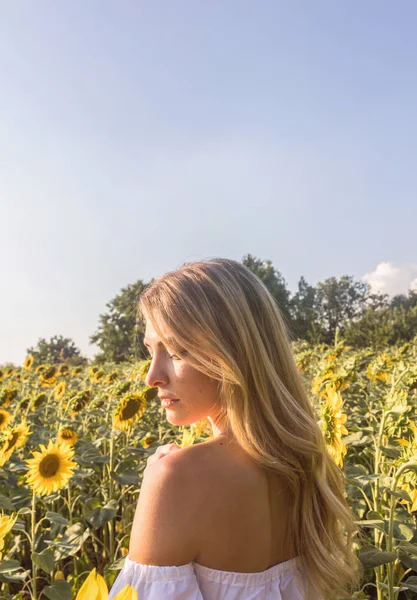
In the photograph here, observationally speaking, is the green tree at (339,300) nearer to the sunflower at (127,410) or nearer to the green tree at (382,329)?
the green tree at (382,329)

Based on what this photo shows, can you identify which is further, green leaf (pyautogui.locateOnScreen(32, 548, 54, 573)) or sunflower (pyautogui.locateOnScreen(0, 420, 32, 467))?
sunflower (pyautogui.locateOnScreen(0, 420, 32, 467))

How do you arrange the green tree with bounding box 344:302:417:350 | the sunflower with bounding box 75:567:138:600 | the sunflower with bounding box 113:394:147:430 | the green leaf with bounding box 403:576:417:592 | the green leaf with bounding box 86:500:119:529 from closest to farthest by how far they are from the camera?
the sunflower with bounding box 75:567:138:600 → the green leaf with bounding box 403:576:417:592 → the green leaf with bounding box 86:500:119:529 → the sunflower with bounding box 113:394:147:430 → the green tree with bounding box 344:302:417:350

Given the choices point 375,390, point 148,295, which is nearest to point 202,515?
point 148,295

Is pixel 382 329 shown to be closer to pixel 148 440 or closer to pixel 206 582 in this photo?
pixel 148 440

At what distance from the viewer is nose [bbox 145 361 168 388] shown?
58.5 inches

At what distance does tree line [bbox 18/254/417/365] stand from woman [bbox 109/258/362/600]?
14.1 metres

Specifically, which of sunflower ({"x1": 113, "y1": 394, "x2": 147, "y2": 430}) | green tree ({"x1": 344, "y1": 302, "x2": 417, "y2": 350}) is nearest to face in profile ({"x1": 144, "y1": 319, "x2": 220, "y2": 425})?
sunflower ({"x1": 113, "y1": 394, "x2": 147, "y2": 430})

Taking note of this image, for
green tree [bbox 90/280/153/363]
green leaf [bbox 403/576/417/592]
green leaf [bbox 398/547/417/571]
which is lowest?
green leaf [bbox 403/576/417/592]

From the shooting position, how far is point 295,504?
141 cm

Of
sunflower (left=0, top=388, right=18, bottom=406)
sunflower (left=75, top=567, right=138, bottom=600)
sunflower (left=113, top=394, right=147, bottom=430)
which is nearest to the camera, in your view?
sunflower (left=75, top=567, right=138, bottom=600)

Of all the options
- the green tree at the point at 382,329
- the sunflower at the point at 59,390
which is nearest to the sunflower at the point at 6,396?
the sunflower at the point at 59,390

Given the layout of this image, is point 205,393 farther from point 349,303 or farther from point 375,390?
point 349,303

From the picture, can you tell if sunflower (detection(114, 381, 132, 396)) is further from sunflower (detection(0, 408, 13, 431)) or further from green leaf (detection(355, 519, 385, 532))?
green leaf (detection(355, 519, 385, 532))

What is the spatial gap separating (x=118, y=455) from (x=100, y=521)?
1.06 meters
